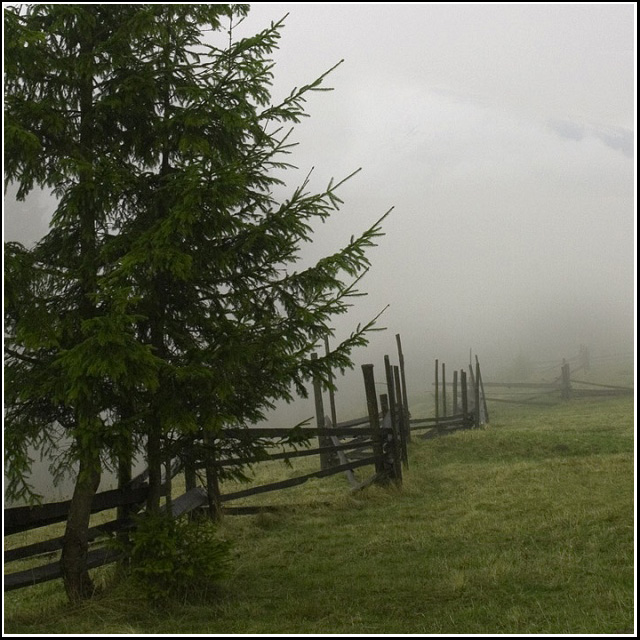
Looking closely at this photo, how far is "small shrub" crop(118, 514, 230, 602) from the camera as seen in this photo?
19.3ft

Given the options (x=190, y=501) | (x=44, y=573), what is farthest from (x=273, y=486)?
(x=44, y=573)

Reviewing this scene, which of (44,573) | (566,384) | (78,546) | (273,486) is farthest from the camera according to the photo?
(566,384)

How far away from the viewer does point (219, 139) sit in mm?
6992

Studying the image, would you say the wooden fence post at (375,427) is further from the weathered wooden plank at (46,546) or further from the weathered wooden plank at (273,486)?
the weathered wooden plank at (46,546)

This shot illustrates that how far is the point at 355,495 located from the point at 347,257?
6.82 m

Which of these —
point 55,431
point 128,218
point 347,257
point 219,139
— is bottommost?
point 55,431

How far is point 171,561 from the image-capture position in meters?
5.93

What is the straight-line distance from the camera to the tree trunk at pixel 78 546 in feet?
20.8

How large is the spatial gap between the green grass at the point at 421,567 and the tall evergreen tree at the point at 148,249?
1468 mm

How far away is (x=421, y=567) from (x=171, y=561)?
2.90 m

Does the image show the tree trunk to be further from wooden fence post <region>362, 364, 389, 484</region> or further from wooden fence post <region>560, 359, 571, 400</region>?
wooden fence post <region>560, 359, 571, 400</region>

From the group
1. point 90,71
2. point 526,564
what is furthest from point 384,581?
point 90,71

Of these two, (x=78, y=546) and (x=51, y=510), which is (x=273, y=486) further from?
(x=51, y=510)

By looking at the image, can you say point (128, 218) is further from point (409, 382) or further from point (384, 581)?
point (409, 382)
